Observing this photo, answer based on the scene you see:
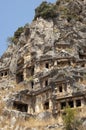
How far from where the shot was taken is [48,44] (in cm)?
5284

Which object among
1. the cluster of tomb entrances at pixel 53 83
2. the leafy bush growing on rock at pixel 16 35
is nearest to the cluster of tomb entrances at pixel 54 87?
the cluster of tomb entrances at pixel 53 83

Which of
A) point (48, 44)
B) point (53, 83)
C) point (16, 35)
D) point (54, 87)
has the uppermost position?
point (16, 35)

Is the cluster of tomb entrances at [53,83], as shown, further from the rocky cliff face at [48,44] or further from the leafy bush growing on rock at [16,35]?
the leafy bush growing on rock at [16,35]

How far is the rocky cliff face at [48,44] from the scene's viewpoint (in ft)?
167

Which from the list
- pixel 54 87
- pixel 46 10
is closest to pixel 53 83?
pixel 54 87

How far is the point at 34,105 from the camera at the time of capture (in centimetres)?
4594

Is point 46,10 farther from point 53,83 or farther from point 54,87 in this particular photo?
point 54,87

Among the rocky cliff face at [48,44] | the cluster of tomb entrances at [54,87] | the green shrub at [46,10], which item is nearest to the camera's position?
the cluster of tomb entrances at [54,87]

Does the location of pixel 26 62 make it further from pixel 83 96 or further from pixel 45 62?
pixel 83 96

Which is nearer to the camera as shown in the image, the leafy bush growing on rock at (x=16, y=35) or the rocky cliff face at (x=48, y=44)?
the rocky cliff face at (x=48, y=44)

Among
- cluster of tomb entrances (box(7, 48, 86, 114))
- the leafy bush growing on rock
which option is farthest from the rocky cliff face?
the leafy bush growing on rock

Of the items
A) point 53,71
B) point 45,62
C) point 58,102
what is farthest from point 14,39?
point 58,102

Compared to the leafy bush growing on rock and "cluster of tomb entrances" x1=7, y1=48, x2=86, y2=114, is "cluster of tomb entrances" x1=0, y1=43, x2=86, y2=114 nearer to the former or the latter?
"cluster of tomb entrances" x1=7, y1=48, x2=86, y2=114

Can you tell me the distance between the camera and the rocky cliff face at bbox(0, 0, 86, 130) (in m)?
50.9
